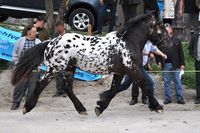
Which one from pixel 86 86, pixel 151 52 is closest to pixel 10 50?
pixel 86 86

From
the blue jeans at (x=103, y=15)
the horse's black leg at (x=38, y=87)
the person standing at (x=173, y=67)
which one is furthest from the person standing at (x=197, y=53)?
the blue jeans at (x=103, y=15)

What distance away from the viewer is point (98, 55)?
9.87m

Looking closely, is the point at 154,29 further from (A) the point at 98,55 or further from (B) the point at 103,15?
(B) the point at 103,15

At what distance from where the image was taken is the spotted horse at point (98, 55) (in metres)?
9.88

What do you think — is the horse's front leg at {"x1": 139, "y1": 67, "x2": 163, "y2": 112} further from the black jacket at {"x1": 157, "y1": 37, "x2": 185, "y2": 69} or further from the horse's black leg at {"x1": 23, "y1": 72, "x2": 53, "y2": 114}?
the black jacket at {"x1": 157, "y1": 37, "x2": 185, "y2": 69}

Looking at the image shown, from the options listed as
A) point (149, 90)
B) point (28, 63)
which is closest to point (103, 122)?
point (149, 90)

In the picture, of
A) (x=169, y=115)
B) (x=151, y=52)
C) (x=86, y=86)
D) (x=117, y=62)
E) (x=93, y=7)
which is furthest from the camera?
(x=93, y=7)

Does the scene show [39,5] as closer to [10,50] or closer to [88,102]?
[10,50]

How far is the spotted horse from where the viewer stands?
389 inches

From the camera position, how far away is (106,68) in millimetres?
9914

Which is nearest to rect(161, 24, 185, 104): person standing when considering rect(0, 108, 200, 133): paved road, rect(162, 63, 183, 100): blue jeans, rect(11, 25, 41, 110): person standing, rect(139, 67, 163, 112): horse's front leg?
rect(162, 63, 183, 100): blue jeans

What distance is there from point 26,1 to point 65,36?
7.88 meters

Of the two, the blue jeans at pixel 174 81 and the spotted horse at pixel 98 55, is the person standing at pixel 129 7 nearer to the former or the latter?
the blue jeans at pixel 174 81

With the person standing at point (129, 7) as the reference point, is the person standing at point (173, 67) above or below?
below
